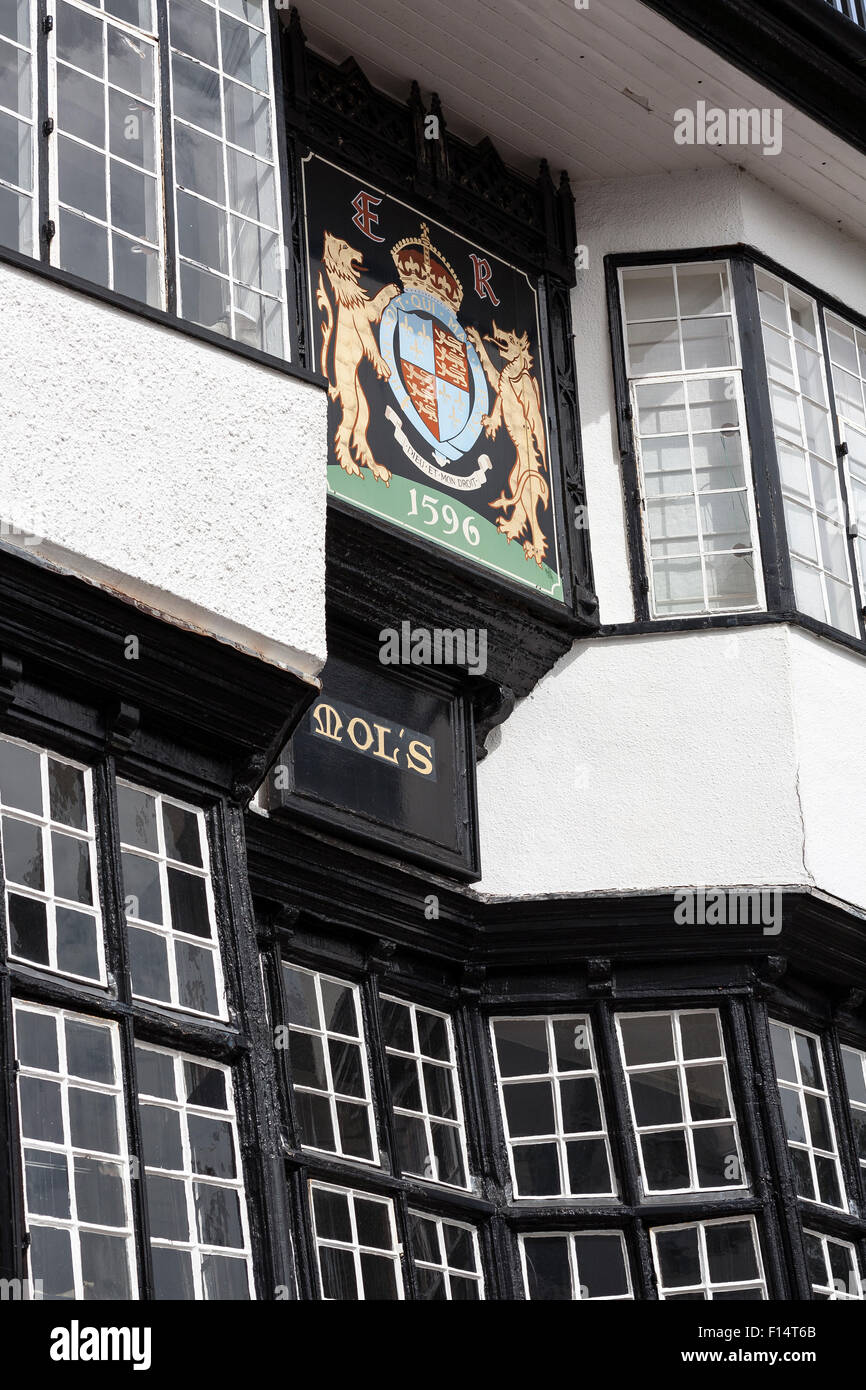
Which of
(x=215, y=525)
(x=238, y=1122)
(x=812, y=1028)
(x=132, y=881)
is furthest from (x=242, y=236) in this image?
(x=812, y=1028)

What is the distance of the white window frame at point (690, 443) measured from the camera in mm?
11953

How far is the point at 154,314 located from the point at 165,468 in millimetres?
623

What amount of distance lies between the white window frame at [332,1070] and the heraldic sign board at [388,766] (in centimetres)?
67

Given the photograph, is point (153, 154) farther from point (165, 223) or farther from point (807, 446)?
point (807, 446)

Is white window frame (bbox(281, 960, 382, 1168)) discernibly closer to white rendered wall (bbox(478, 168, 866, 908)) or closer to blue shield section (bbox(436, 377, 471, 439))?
white rendered wall (bbox(478, 168, 866, 908))

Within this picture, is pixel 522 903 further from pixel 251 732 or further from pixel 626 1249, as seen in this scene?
pixel 251 732

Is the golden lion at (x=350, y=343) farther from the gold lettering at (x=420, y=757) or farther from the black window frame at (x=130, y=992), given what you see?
the black window frame at (x=130, y=992)

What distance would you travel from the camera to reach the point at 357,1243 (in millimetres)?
9945

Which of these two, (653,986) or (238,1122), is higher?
(653,986)

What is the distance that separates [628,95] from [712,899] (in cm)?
435

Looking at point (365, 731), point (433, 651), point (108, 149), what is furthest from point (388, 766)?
point (108, 149)

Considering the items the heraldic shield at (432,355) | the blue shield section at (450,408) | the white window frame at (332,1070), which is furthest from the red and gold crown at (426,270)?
the white window frame at (332,1070)

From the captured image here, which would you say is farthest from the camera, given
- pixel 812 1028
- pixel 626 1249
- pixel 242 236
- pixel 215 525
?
pixel 812 1028

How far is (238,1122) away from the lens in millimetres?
8414
